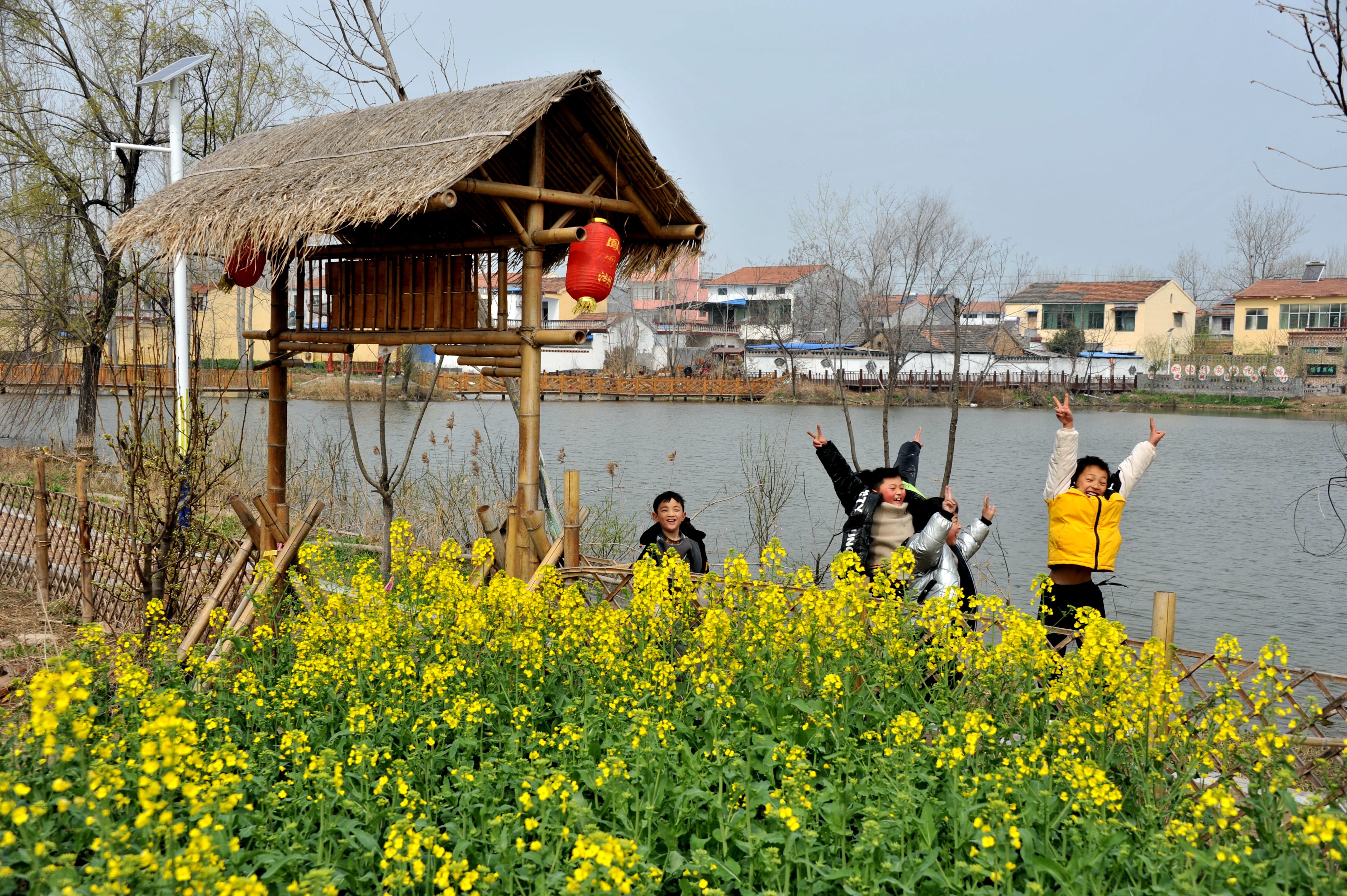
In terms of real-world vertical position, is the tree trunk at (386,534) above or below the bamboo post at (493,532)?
below

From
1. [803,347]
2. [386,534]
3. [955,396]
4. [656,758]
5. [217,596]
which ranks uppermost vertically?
[803,347]

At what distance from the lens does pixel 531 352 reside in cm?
582

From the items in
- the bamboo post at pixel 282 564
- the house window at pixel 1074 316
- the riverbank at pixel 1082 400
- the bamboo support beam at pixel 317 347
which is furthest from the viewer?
the house window at pixel 1074 316

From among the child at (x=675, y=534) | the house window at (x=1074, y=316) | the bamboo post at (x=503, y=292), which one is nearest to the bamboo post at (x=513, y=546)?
the child at (x=675, y=534)

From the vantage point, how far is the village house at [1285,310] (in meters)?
50.0

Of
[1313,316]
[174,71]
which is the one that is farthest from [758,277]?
[174,71]

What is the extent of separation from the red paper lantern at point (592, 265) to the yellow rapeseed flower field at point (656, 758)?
2080 mm

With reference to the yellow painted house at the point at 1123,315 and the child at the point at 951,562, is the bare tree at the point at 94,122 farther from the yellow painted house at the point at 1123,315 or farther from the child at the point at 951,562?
the yellow painted house at the point at 1123,315

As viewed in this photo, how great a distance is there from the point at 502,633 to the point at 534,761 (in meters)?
1.16

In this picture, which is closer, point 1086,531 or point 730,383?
point 1086,531

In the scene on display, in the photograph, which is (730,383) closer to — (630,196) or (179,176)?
(179,176)

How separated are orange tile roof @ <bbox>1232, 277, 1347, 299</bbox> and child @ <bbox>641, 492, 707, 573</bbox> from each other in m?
56.1

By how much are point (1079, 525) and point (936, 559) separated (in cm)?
89

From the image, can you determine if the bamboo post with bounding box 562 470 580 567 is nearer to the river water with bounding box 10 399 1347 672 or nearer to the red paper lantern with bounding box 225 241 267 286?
the red paper lantern with bounding box 225 241 267 286
